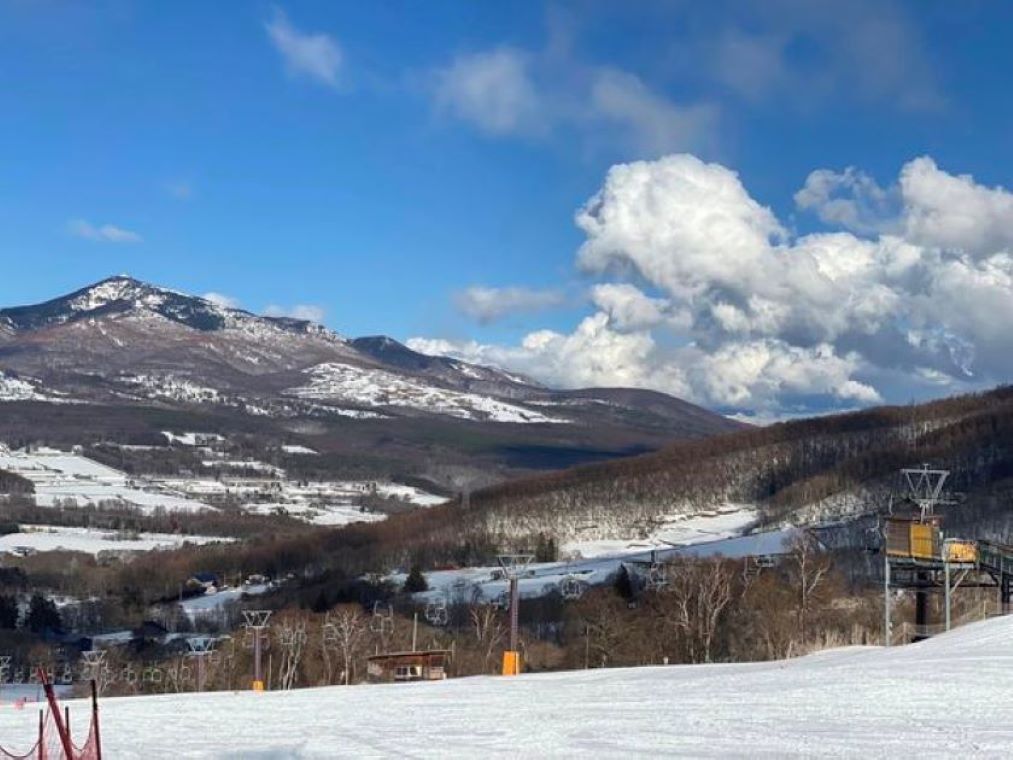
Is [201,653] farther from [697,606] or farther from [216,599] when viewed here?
[216,599]

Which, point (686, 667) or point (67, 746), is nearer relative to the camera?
point (67, 746)

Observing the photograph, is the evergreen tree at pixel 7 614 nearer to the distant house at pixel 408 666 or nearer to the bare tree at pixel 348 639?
the bare tree at pixel 348 639

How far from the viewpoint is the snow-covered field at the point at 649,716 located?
23188 millimetres

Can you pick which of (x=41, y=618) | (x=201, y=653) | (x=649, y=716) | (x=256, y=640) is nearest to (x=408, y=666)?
(x=256, y=640)

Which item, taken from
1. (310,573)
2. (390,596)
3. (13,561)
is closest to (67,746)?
(390,596)

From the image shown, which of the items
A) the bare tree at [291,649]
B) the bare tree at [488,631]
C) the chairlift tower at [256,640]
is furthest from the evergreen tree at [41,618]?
the bare tree at [291,649]

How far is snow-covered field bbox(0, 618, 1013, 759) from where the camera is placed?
76.1 ft

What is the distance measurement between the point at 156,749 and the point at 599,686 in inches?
578

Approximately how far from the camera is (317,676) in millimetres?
88188

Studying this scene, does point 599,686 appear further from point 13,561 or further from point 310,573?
point 13,561

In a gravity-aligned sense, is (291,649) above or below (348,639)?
below

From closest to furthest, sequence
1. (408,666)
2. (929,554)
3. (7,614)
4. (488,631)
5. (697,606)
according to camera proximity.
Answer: (929,554) < (408,666) < (697,606) < (488,631) < (7,614)

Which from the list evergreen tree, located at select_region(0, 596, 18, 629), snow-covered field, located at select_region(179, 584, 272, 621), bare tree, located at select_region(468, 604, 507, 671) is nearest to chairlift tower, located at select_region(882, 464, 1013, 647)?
bare tree, located at select_region(468, 604, 507, 671)

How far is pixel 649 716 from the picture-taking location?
28.2 m
